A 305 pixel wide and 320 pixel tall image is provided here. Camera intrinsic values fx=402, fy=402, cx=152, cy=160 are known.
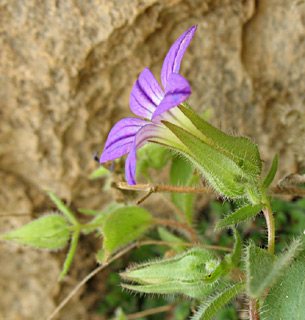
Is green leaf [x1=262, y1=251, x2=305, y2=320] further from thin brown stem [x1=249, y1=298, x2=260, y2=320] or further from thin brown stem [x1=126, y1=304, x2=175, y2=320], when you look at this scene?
thin brown stem [x1=126, y1=304, x2=175, y2=320]

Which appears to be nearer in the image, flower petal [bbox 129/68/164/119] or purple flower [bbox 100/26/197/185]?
purple flower [bbox 100/26/197/185]

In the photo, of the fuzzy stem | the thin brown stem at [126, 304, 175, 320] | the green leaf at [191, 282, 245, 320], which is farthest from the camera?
the thin brown stem at [126, 304, 175, 320]

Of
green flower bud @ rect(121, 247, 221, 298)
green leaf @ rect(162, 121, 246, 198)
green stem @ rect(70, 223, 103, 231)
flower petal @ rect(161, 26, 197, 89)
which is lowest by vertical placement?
green flower bud @ rect(121, 247, 221, 298)

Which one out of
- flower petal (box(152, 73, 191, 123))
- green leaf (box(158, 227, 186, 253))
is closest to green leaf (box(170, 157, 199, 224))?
green leaf (box(158, 227, 186, 253))

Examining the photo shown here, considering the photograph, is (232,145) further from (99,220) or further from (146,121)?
(99,220)

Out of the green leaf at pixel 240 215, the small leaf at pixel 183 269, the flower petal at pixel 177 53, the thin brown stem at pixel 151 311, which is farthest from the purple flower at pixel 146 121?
the thin brown stem at pixel 151 311

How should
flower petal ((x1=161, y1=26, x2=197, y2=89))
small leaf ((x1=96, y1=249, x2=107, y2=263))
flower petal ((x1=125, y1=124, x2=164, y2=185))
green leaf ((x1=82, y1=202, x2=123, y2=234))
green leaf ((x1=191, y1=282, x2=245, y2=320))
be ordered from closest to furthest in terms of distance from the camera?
1. flower petal ((x1=125, y1=124, x2=164, y2=185))
2. flower petal ((x1=161, y1=26, x2=197, y2=89))
3. green leaf ((x1=191, y1=282, x2=245, y2=320))
4. small leaf ((x1=96, y1=249, x2=107, y2=263))
5. green leaf ((x1=82, y1=202, x2=123, y2=234))
